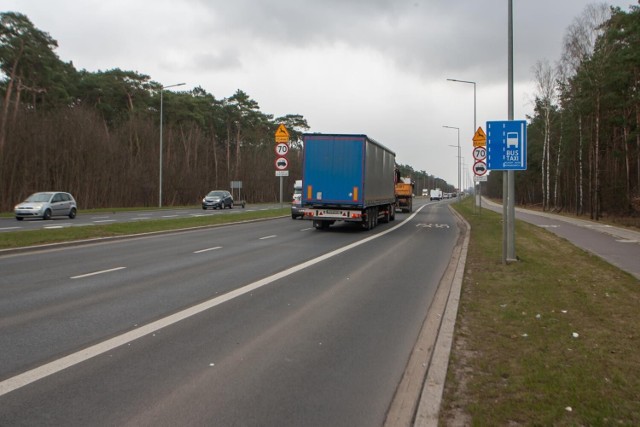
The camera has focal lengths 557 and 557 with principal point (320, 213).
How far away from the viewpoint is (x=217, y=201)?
45.7 metres

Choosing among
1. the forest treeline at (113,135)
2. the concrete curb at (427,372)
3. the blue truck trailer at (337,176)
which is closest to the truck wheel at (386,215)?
the blue truck trailer at (337,176)

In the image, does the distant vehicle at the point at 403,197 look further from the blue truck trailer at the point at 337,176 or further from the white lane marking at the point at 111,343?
the white lane marking at the point at 111,343

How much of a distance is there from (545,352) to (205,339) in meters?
3.51

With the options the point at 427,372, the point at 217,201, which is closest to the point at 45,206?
the point at 217,201

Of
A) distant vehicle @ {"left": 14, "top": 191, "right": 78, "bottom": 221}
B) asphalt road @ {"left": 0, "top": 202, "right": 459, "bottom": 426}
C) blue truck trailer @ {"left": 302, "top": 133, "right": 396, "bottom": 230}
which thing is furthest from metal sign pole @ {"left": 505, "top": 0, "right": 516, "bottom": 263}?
distant vehicle @ {"left": 14, "top": 191, "right": 78, "bottom": 221}

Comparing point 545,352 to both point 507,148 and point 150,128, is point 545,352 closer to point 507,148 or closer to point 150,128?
point 507,148

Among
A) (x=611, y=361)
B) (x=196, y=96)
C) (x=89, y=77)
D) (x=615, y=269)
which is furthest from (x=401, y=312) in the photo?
(x=196, y=96)

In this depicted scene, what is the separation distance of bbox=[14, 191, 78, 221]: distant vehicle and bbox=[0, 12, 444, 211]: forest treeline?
37.7ft

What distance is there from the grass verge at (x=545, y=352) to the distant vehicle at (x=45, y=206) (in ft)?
77.7

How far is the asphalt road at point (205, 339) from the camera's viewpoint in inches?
165

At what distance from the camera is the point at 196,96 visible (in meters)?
72.8

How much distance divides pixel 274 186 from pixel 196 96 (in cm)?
2076

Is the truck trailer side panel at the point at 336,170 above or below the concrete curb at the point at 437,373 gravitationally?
above

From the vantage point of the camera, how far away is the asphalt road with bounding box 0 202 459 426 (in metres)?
4.18
